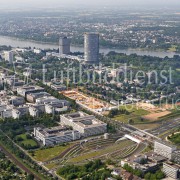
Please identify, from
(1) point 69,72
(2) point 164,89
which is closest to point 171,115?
(2) point 164,89

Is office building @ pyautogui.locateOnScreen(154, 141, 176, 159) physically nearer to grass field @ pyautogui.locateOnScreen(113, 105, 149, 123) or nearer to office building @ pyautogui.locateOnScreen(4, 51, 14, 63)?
grass field @ pyautogui.locateOnScreen(113, 105, 149, 123)

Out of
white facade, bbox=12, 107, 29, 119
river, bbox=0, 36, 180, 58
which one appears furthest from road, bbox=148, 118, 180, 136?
river, bbox=0, 36, 180, 58

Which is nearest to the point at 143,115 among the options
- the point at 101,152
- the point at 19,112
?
the point at 101,152

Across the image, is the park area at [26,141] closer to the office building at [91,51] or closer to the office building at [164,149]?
the office building at [164,149]

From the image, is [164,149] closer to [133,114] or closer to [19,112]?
[133,114]

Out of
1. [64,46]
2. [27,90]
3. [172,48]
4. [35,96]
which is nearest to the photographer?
[35,96]

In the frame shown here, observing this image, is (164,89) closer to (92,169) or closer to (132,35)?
(92,169)
